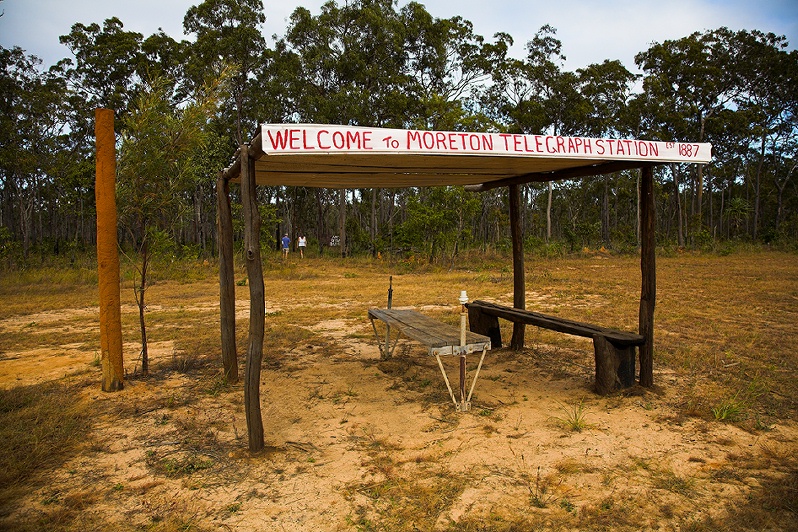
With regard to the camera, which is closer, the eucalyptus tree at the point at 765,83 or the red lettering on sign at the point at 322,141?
the red lettering on sign at the point at 322,141

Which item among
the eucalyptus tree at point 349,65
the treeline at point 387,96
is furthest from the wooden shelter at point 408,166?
the eucalyptus tree at point 349,65

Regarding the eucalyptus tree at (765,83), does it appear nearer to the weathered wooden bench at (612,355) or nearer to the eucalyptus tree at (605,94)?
the eucalyptus tree at (605,94)

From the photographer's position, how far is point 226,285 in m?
5.98

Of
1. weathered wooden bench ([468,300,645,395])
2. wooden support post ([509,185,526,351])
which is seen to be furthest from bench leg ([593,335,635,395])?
wooden support post ([509,185,526,351])

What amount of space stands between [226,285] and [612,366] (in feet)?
13.9

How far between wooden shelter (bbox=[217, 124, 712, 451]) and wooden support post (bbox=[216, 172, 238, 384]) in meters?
0.01

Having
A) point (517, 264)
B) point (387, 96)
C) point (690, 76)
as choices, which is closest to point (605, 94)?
point (690, 76)

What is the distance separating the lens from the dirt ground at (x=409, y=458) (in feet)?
10.0

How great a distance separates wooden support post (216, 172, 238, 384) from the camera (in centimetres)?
588

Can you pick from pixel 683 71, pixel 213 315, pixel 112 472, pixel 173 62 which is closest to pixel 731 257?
pixel 683 71

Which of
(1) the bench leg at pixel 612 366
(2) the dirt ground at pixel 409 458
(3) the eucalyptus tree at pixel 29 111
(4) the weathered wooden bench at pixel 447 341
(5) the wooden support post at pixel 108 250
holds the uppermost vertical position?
(3) the eucalyptus tree at pixel 29 111

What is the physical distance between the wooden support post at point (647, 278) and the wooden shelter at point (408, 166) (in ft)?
0.03

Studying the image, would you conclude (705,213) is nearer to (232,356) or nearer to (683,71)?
(683,71)

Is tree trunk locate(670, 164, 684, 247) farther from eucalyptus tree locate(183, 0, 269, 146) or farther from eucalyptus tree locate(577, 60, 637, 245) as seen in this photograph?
eucalyptus tree locate(183, 0, 269, 146)
